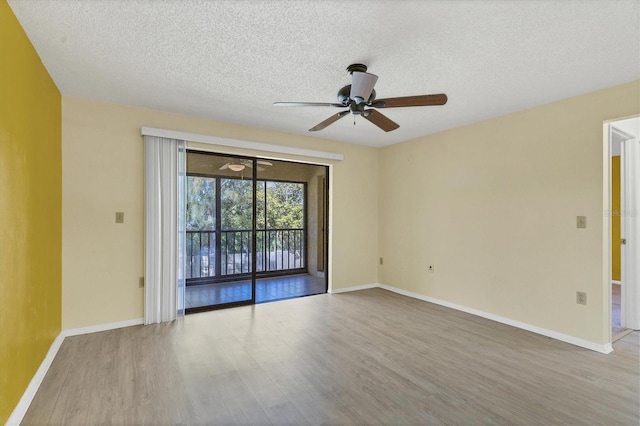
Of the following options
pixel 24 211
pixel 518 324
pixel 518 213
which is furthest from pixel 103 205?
pixel 518 324

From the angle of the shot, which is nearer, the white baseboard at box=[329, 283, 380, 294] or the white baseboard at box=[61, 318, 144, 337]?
the white baseboard at box=[61, 318, 144, 337]

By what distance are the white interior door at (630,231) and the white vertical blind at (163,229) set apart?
16.4 ft

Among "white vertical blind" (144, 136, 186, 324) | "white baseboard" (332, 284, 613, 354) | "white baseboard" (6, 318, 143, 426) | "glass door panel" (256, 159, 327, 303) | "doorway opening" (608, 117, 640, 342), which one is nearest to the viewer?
"white baseboard" (6, 318, 143, 426)

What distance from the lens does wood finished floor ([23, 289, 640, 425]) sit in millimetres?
1947

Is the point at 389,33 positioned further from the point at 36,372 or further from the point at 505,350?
the point at 36,372

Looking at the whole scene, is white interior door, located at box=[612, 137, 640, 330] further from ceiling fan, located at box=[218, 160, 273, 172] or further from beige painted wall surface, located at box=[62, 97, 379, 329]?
beige painted wall surface, located at box=[62, 97, 379, 329]

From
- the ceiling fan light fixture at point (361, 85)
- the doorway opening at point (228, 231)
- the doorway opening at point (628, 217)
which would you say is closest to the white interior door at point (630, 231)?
the doorway opening at point (628, 217)

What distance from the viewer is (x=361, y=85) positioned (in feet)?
7.14

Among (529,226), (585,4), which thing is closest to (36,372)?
(585,4)

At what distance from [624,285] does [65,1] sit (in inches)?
215

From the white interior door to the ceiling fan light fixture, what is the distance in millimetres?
3211

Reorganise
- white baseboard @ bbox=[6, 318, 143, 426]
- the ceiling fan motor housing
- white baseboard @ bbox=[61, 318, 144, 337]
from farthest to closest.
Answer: white baseboard @ bbox=[61, 318, 144, 337], the ceiling fan motor housing, white baseboard @ bbox=[6, 318, 143, 426]

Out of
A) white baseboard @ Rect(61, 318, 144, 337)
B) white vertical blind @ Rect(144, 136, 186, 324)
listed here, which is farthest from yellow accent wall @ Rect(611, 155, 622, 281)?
white baseboard @ Rect(61, 318, 144, 337)

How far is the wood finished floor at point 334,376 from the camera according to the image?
1.95 meters
